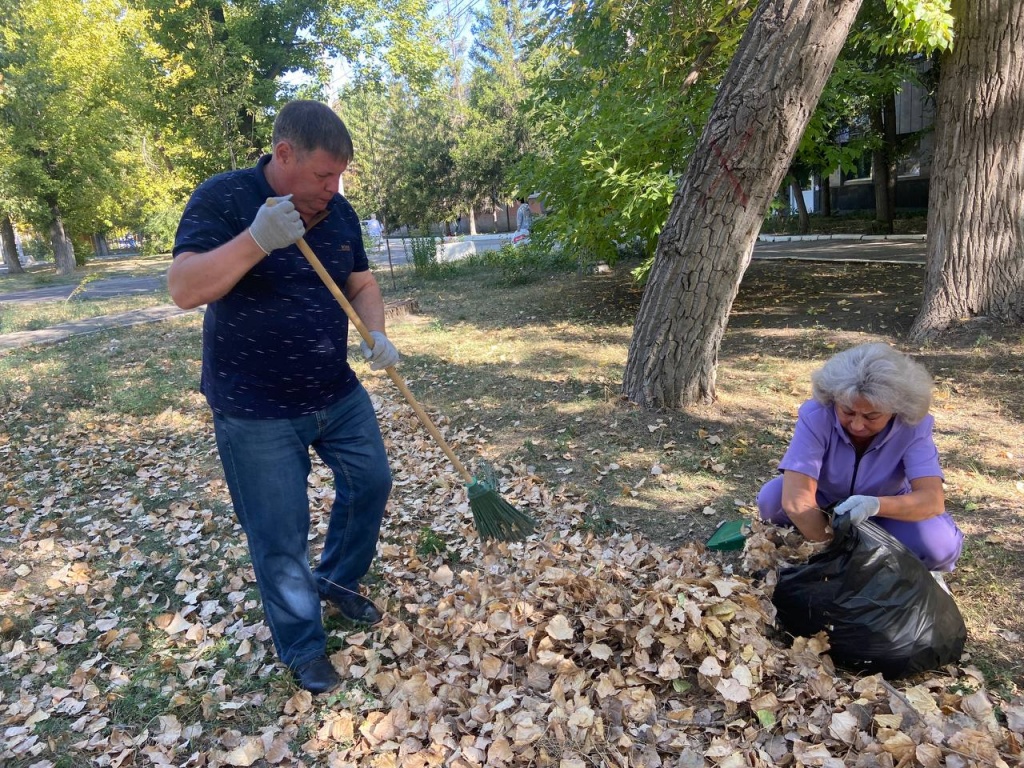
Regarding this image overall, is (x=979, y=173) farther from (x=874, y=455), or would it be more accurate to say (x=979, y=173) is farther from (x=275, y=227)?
(x=275, y=227)

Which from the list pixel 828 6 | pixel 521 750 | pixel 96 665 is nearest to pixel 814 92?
pixel 828 6

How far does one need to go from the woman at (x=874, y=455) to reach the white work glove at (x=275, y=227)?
195 centimetres

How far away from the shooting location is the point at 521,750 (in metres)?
2.14

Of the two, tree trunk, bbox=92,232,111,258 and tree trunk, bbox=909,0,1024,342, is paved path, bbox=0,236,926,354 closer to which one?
tree trunk, bbox=909,0,1024,342

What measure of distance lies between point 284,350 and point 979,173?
5.71 metres

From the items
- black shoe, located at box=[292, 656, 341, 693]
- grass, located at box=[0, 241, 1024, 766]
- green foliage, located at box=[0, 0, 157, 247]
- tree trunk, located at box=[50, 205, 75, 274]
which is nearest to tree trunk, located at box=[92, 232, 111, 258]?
green foliage, located at box=[0, 0, 157, 247]

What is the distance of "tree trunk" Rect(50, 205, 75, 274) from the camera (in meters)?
23.1

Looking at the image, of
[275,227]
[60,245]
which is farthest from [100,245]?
[275,227]

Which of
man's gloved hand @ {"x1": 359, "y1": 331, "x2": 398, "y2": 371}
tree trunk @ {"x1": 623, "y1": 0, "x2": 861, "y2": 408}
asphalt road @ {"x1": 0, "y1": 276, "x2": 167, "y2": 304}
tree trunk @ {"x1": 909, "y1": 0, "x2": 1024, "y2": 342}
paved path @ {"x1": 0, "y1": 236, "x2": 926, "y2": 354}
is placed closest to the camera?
man's gloved hand @ {"x1": 359, "y1": 331, "x2": 398, "y2": 371}

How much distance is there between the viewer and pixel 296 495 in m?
2.38

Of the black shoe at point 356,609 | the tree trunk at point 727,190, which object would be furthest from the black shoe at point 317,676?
the tree trunk at point 727,190

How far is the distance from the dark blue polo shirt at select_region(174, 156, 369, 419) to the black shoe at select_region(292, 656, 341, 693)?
961 millimetres

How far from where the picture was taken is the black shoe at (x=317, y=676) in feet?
8.20

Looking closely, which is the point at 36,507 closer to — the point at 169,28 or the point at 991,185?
the point at 991,185
